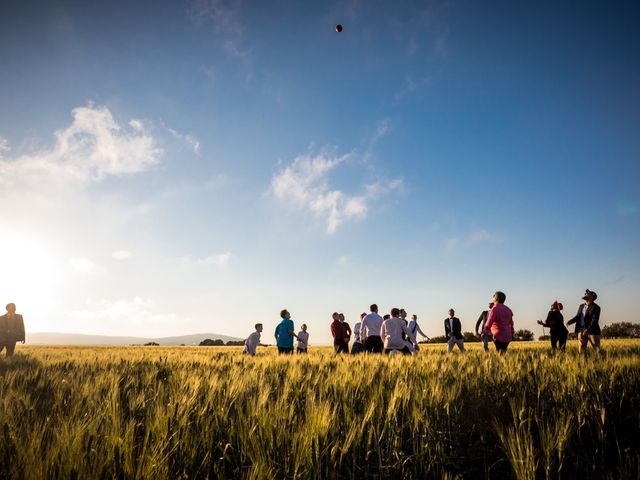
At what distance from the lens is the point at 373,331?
508 inches

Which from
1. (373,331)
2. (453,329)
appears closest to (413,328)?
(453,329)

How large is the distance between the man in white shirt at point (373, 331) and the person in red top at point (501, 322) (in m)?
3.79

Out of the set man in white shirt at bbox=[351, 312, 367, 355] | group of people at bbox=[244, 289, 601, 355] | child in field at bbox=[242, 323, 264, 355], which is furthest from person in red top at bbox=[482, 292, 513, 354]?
child in field at bbox=[242, 323, 264, 355]

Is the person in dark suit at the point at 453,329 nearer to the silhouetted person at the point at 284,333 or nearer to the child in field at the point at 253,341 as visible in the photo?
the silhouetted person at the point at 284,333

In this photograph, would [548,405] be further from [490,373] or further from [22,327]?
[22,327]

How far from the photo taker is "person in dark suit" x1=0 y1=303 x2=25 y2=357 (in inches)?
474

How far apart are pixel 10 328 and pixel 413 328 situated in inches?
638

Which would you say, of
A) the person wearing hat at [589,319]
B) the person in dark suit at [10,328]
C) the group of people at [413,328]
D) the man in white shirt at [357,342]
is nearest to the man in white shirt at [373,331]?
the group of people at [413,328]

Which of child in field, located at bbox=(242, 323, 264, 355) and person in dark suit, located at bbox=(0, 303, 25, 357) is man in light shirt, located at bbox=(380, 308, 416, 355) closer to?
child in field, located at bbox=(242, 323, 264, 355)

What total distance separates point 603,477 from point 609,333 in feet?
250

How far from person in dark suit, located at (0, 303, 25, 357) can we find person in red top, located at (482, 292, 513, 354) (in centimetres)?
1579

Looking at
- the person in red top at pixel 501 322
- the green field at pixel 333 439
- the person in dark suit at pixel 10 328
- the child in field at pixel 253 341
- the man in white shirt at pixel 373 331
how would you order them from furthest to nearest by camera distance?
the child in field at pixel 253 341 < the man in white shirt at pixel 373 331 < the person in dark suit at pixel 10 328 < the person in red top at pixel 501 322 < the green field at pixel 333 439

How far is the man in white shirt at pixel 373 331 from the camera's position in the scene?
12641mm

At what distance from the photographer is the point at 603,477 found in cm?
199
